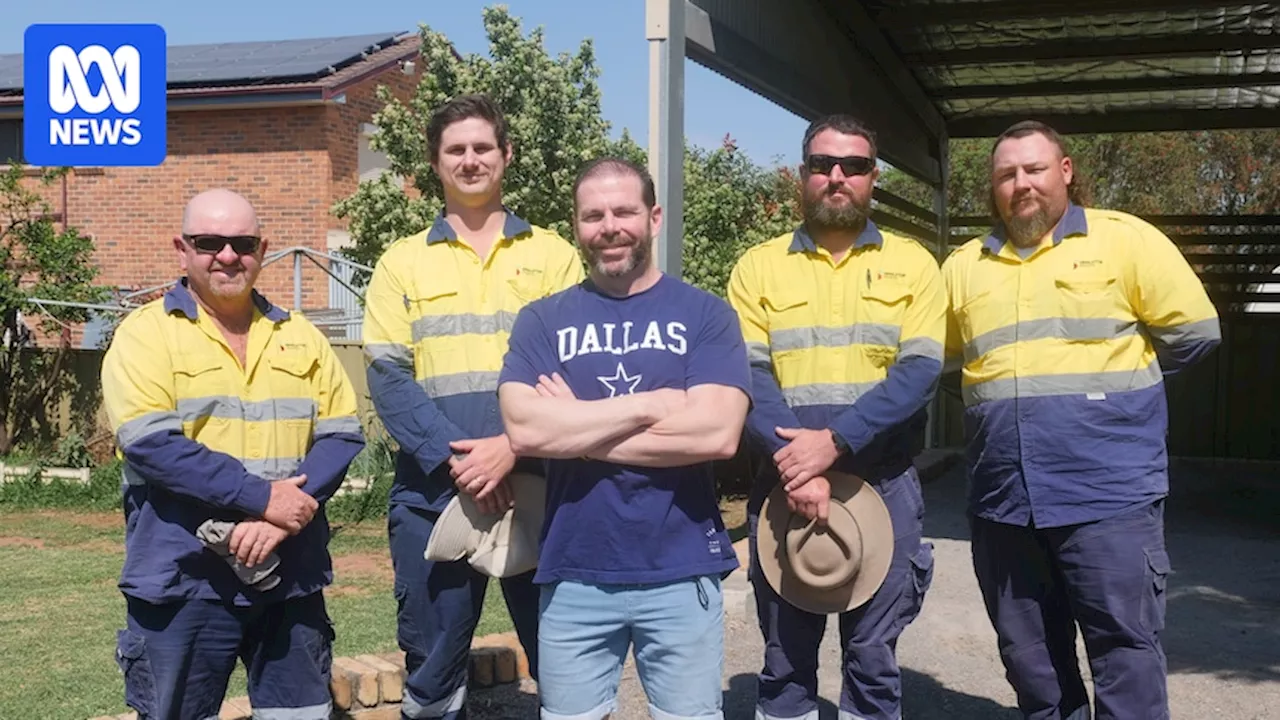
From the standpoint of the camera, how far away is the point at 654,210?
373 cm

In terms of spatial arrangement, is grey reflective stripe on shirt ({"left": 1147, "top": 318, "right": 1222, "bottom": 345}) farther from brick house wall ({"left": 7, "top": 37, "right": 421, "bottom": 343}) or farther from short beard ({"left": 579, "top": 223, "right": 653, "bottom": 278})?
brick house wall ({"left": 7, "top": 37, "right": 421, "bottom": 343})

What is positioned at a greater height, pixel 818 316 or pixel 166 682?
pixel 818 316

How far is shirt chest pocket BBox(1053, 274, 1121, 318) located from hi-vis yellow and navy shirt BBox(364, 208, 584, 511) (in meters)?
1.59

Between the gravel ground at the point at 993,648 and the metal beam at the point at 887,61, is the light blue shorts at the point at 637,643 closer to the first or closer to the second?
the gravel ground at the point at 993,648

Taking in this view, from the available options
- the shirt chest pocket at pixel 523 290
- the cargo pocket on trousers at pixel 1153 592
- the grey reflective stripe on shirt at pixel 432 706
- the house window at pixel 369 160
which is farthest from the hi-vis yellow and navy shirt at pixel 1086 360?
the house window at pixel 369 160

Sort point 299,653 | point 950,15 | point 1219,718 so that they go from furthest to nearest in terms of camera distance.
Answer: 1. point 950,15
2. point 1219,718
3. point 299,653

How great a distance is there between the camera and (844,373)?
4.16 metres

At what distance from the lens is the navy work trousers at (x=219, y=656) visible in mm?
3768

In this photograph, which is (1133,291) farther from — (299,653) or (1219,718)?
(299,653)

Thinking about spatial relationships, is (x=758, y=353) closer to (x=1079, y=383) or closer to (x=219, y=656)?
(x=1079, y=383)

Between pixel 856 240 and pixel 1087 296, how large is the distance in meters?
0.73

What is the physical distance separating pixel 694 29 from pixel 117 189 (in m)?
19.5

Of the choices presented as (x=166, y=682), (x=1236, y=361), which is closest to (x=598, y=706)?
(x=166, y=682)

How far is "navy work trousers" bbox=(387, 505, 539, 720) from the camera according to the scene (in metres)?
4.17
